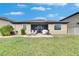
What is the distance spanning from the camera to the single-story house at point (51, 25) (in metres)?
7.32

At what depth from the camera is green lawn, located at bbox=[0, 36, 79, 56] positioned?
23.8 feet

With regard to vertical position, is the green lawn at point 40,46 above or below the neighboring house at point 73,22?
below

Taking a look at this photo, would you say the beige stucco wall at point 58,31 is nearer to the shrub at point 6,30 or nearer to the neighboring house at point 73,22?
the neighboring house at point 73,22

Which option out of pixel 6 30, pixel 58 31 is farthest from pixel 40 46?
pixel 6 30

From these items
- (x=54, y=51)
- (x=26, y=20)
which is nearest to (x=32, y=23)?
(x=26, y=20)

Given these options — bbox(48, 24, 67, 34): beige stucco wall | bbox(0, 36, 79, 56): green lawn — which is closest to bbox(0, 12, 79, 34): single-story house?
bbox(48, 24, 67, 34): beige stucco wall

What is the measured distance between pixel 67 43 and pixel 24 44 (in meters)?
0.82

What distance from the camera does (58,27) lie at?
737cm

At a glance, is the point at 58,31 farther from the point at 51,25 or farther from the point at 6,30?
the point at 6,30

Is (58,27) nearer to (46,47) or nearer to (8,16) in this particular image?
(46,47)

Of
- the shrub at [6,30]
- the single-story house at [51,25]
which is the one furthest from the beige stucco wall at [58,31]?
the shrub at [6,30]

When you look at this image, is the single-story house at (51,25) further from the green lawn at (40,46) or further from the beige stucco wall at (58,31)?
the green lawn at (40,46)

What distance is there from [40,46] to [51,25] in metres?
0.45

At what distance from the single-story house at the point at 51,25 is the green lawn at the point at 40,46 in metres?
0.13
